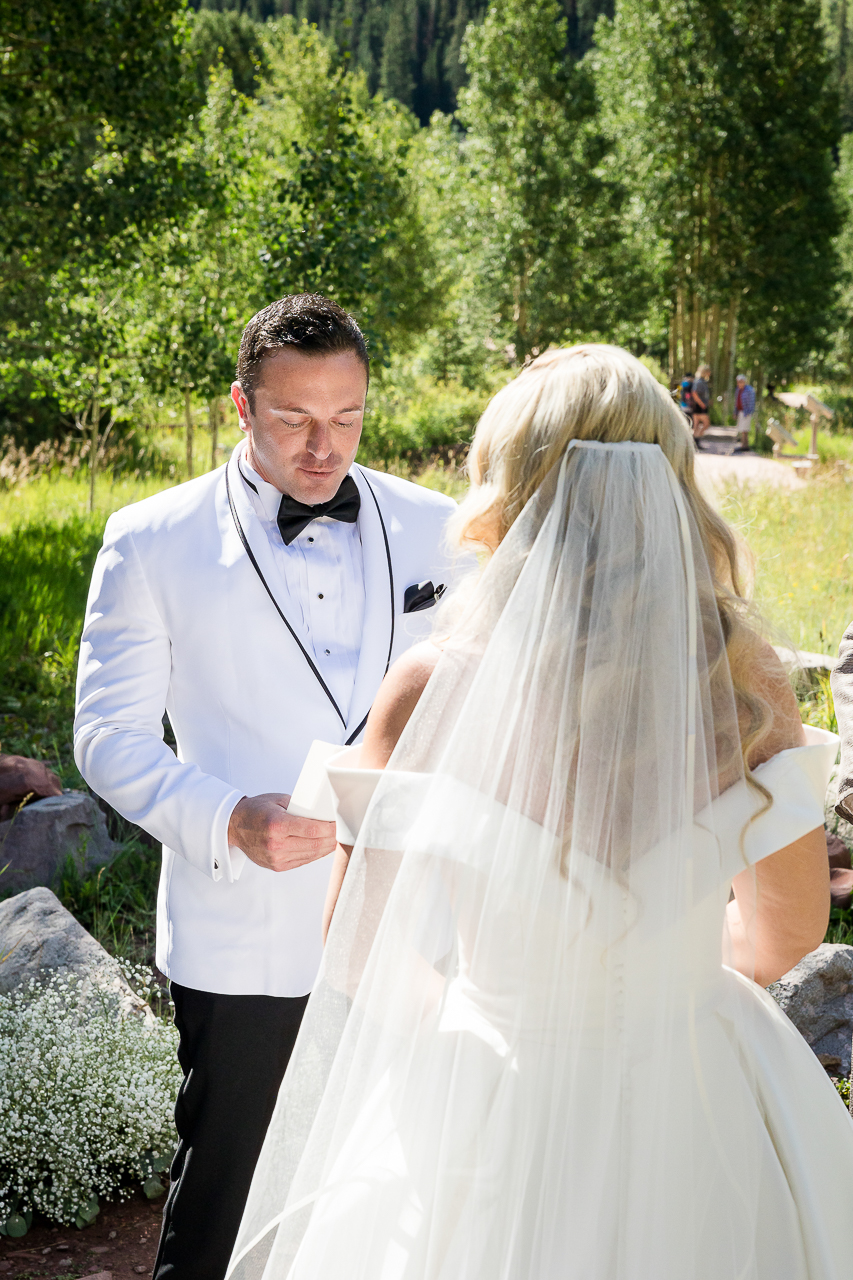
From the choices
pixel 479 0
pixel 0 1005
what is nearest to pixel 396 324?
pixel 0 1005

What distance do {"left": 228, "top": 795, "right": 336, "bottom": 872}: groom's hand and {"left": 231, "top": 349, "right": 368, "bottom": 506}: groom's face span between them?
702 mm

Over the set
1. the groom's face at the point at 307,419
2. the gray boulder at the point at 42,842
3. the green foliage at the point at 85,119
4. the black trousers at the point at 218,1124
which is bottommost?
the gray boulder at the point at 42,842

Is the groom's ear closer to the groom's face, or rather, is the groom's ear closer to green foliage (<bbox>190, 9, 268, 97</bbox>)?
the groom's face

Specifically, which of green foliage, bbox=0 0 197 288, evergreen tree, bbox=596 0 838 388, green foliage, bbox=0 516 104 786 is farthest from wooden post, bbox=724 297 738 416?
green foliage, bbox=0 516 104 786

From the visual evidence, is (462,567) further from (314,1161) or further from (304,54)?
(304,54)

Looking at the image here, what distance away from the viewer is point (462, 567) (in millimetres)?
2242

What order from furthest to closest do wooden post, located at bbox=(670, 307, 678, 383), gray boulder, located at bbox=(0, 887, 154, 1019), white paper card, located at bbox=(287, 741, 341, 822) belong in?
wooden post, located at bbox=(670, 307, 678, 383) < gray boulder, located at bbox=(0, 887, 154, 1019) < white paper card, located at bbox=(287, 741, 341, 822)

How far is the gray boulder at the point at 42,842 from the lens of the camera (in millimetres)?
4711

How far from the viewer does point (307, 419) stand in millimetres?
2279

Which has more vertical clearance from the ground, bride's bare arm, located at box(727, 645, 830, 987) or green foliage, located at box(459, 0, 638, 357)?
green foliage, located at box(459, 0, 638, 357)

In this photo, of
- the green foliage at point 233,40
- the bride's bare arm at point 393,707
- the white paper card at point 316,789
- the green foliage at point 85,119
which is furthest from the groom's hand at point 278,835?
the green foliage at point 233,40

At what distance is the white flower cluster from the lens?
2.99m

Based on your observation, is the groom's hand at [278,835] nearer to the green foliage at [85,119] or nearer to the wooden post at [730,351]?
the green foliage at [85,119]

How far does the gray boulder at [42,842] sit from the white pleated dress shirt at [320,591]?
9.53ft
